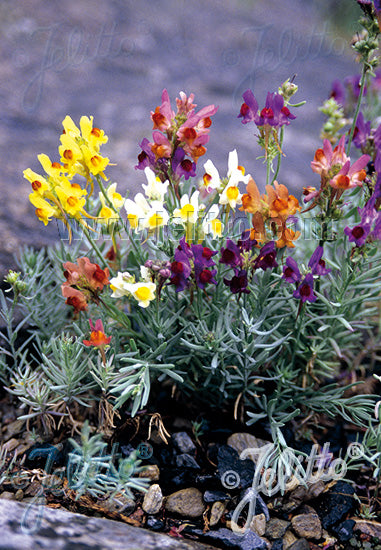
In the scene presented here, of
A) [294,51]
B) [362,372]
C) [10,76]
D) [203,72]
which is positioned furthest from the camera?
[294,51]

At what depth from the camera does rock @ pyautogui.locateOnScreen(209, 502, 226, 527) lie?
6.20 ft

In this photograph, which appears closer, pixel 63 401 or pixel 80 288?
pixel 80 288

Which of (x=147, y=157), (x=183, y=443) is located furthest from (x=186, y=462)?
(x=147, y=157)

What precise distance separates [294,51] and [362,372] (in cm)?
401

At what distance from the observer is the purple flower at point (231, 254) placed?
1.85m

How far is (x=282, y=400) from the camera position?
215 cm

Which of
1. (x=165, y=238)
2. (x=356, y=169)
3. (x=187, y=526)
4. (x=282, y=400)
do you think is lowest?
(x=187, y=526)

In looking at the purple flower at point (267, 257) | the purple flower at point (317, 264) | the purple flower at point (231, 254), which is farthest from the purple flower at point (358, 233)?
the purple flower at point (231, 254)

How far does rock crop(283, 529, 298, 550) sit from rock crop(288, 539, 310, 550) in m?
0.03

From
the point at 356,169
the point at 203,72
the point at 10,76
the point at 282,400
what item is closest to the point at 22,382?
the point at 282,400

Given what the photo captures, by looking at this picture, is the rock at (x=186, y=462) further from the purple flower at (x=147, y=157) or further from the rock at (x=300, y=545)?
the purple flower at (x=147, y=157)

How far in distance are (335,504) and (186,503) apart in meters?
0.56

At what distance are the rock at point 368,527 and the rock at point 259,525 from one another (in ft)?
1.11

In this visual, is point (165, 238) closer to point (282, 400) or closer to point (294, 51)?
point (282, 400)
